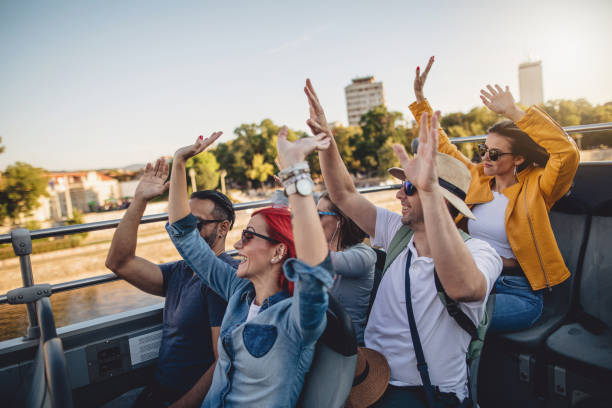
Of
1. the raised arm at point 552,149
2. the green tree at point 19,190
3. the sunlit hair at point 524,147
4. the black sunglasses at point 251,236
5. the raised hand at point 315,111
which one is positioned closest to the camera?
the black sunglasses at point 251,236

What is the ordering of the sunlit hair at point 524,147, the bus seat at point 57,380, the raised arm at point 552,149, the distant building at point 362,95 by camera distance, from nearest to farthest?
the bus seat at point 57,380, the raised arm at point 552,149, the sunlit hair at point 524,147, the distant building at point 362,95

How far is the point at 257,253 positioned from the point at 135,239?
89 centimetres

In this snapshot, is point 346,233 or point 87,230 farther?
point 346,233

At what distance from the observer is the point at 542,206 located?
7.97 feet

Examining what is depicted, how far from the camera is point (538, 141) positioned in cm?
240

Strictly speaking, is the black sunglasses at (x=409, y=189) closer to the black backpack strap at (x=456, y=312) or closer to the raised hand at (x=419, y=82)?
the black backpack strap at (x=456, y=312)

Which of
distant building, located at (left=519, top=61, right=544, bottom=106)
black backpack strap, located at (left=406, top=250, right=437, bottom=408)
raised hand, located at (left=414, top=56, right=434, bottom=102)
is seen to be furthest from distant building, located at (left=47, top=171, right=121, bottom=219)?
distant building, located at (left=519, top=61, right=544, bottom=106)

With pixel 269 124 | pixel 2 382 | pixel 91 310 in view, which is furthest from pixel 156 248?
pixel 2 382

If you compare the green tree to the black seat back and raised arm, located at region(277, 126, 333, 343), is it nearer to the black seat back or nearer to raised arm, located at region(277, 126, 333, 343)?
raised arm, located at region(277, 126, 333, 343)

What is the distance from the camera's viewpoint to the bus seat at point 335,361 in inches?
48.4

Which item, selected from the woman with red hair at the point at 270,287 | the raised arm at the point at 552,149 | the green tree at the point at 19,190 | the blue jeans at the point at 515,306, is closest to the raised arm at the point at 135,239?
the woman with red hair at the point at 270,287

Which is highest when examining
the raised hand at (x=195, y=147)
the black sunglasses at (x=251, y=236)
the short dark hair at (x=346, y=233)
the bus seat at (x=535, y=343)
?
the raised hand at (x=195, y=147)

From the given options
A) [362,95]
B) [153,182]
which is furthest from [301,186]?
[362,95]

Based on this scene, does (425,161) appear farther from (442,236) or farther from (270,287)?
(270,287)
